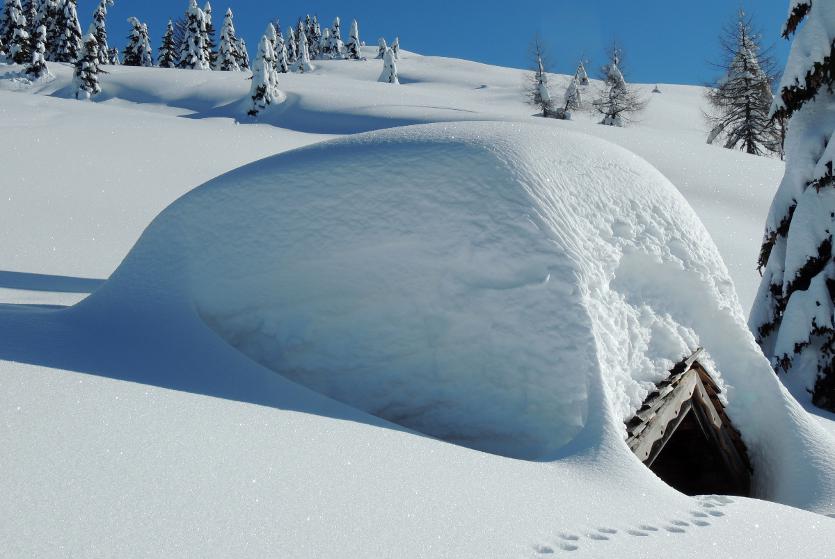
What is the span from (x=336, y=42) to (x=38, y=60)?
44547 mm

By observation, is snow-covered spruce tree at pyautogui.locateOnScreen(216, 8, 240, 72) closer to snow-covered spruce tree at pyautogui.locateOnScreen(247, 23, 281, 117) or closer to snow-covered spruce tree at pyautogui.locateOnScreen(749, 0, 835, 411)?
snow-covered spruce tree at pyautogui.locateOnScreen(247, 23, 281, 117)

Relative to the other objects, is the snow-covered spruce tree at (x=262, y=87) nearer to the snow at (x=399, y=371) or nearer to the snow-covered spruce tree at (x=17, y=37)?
the snow-covered spruce tree at (x=17, y=37)

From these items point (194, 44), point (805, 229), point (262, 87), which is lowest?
point (805, 229)

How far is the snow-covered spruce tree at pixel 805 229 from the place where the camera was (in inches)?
346

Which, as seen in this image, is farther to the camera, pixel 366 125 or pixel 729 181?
pixel 366 125

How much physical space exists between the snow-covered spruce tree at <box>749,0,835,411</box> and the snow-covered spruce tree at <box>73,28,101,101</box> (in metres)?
38.9

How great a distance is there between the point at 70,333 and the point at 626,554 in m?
4.00

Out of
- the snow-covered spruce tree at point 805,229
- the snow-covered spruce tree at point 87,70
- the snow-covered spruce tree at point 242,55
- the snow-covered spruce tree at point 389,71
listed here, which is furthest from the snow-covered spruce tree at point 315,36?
the snow-covered spruce tree at point 805,229

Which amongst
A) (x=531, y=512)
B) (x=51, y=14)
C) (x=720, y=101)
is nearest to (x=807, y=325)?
(x=531, y=512)

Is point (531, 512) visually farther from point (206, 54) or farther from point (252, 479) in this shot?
point (206, 54)

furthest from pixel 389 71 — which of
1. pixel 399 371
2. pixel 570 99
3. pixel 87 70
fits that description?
pixel 399 371

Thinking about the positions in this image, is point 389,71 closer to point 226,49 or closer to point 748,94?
point 226,49

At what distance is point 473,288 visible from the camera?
15.5 ft

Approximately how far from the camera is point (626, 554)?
294 cm
